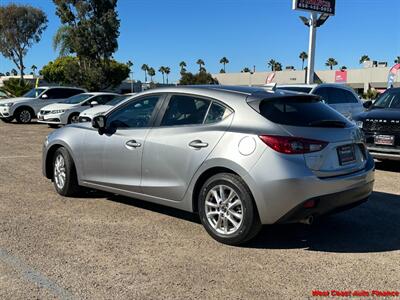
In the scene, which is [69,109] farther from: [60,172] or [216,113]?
[216,113]

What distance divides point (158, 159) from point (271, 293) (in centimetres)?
214

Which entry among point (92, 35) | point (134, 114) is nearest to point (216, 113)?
point (134, 114)

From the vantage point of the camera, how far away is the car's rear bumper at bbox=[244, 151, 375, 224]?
4.34 m

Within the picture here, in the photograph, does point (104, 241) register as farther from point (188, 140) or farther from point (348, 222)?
point (348, 222)

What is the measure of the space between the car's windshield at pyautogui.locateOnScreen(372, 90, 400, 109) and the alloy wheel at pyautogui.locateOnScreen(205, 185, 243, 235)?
6.63 metres

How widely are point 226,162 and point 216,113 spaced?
0.63 metres

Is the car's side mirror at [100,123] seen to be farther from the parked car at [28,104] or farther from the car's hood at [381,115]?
the parked car at [28,104]

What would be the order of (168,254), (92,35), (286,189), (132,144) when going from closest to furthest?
1. (286,189)
2. (168,254)
3. (132,144)
4. (92,35)

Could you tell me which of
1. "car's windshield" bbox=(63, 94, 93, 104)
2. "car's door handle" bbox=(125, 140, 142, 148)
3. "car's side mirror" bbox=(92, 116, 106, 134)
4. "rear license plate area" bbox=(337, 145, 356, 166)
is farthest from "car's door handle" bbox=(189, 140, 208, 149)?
"car's windshield" bbox=(63, 94, 93, 104)

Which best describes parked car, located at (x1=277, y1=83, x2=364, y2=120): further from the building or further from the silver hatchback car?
the building

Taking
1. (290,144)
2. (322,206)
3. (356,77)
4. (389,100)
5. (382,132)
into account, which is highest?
(356,77)

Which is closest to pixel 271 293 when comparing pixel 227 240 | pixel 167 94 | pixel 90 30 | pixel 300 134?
pixel 227 240

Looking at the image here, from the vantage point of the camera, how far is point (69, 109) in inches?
687

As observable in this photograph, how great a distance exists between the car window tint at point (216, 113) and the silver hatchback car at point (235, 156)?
12mm
